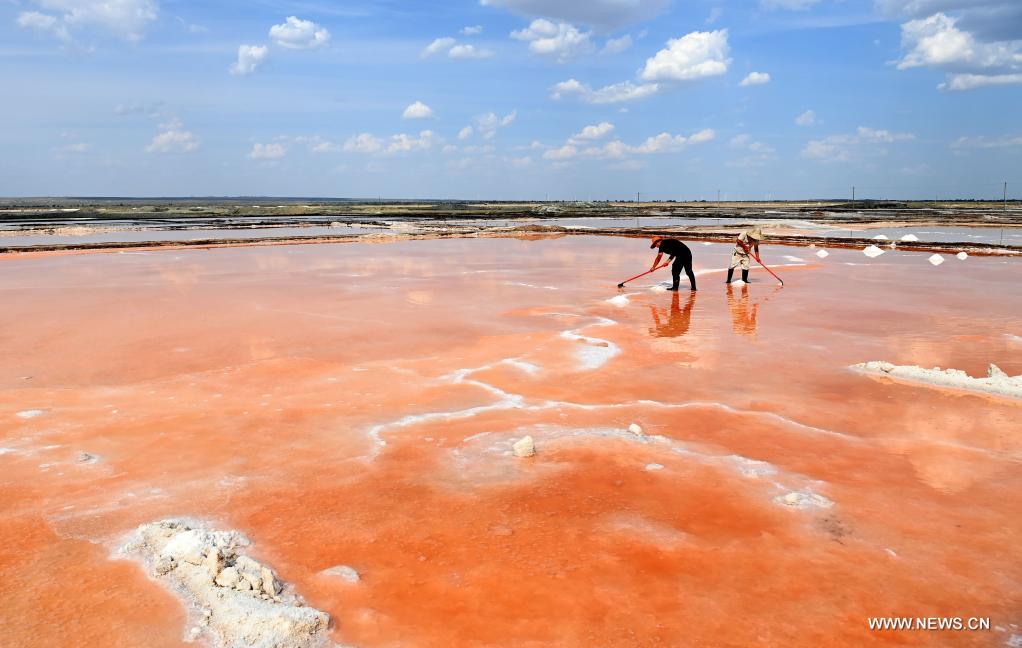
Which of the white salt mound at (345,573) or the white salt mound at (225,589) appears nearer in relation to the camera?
the white salt mound at (225,589)

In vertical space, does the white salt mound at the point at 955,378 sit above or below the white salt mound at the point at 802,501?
above

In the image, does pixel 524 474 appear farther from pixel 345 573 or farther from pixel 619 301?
pixel 619 301

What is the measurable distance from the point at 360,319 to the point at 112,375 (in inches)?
170

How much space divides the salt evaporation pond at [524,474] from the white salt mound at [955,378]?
0.34 metres

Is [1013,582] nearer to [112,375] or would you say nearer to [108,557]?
[108,557]

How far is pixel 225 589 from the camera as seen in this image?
11.9 feet

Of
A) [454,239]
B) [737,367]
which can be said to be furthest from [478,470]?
[454,239]

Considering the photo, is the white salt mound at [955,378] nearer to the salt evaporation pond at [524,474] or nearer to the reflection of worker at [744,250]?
the salt evaporation pond at [524,474]

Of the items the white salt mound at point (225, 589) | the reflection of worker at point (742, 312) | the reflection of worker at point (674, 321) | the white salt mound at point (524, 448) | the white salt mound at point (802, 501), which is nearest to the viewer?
the white salt mound at point (225, 589)

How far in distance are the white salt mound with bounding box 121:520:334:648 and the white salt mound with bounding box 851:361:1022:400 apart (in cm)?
714

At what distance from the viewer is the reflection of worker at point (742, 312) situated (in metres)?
10.9

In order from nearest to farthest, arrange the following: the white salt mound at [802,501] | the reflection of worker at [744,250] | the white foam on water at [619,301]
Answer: the white salt mound at [802,501] → the white foam on water at [619,301] → the reflection of worker at [744,250]

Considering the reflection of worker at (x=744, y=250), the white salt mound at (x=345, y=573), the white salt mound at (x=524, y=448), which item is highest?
the reflection of worker at (x=744, y=250)

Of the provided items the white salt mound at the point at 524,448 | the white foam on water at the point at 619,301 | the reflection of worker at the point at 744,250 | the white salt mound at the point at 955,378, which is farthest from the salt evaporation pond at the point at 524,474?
the reflection of worker at the point at 744,250
